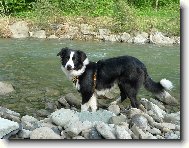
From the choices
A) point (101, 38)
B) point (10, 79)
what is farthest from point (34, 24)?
point (10, 79)

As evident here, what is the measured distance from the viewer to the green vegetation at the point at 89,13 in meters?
11.5

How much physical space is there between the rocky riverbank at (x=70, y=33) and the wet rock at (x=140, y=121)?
23.9 feet

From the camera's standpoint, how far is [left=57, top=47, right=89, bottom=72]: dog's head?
15.7ft

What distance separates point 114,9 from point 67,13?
1.62 meters

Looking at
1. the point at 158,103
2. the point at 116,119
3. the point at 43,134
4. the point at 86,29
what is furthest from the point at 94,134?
the point at 86,29

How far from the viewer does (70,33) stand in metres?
12.5

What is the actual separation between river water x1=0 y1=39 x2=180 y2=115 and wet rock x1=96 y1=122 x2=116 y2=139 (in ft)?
5.16

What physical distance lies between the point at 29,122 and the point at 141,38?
24.1 feet

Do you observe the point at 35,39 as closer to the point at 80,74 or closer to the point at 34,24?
the point at 34,24

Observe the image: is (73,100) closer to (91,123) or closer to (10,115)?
(10,115)

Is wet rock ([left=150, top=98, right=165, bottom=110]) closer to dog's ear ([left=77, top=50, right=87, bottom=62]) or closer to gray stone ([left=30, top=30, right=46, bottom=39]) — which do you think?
dog's ear ([left=77, top=50, right=87, bottom=62])

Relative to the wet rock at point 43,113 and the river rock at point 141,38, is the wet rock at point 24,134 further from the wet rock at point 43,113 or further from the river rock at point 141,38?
the river rock at point 141,38

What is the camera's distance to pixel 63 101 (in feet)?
18.2

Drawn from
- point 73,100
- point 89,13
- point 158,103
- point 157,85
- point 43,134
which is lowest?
point 158,103
